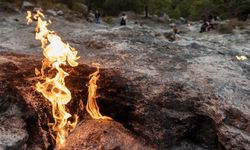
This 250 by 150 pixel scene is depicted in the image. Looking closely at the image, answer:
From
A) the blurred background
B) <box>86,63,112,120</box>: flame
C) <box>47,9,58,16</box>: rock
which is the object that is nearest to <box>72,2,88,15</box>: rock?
the blurred background

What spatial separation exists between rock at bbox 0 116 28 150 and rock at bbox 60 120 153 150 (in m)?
1.37

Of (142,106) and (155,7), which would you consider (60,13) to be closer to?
(155,7)

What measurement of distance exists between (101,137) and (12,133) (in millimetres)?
2611

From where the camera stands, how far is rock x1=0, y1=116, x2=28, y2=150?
34.7ft

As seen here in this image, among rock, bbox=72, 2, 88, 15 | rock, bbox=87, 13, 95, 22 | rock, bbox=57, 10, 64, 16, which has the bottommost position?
rock, bbox=87, 13, 95, 22

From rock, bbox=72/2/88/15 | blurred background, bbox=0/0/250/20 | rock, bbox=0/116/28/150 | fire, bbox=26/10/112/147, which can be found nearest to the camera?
rock, bbox=0/116/28/150

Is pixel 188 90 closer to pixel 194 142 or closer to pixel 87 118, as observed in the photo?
pixel 194 142

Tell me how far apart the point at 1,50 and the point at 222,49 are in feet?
34.0

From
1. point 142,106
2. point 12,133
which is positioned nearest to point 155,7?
point 142,106

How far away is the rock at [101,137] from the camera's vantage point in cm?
1173

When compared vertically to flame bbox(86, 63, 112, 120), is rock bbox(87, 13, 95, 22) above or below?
below

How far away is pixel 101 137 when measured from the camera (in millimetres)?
11859

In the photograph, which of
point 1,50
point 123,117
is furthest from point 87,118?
point 1,50

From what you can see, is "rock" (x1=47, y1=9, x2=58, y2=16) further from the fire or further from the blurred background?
the fire
